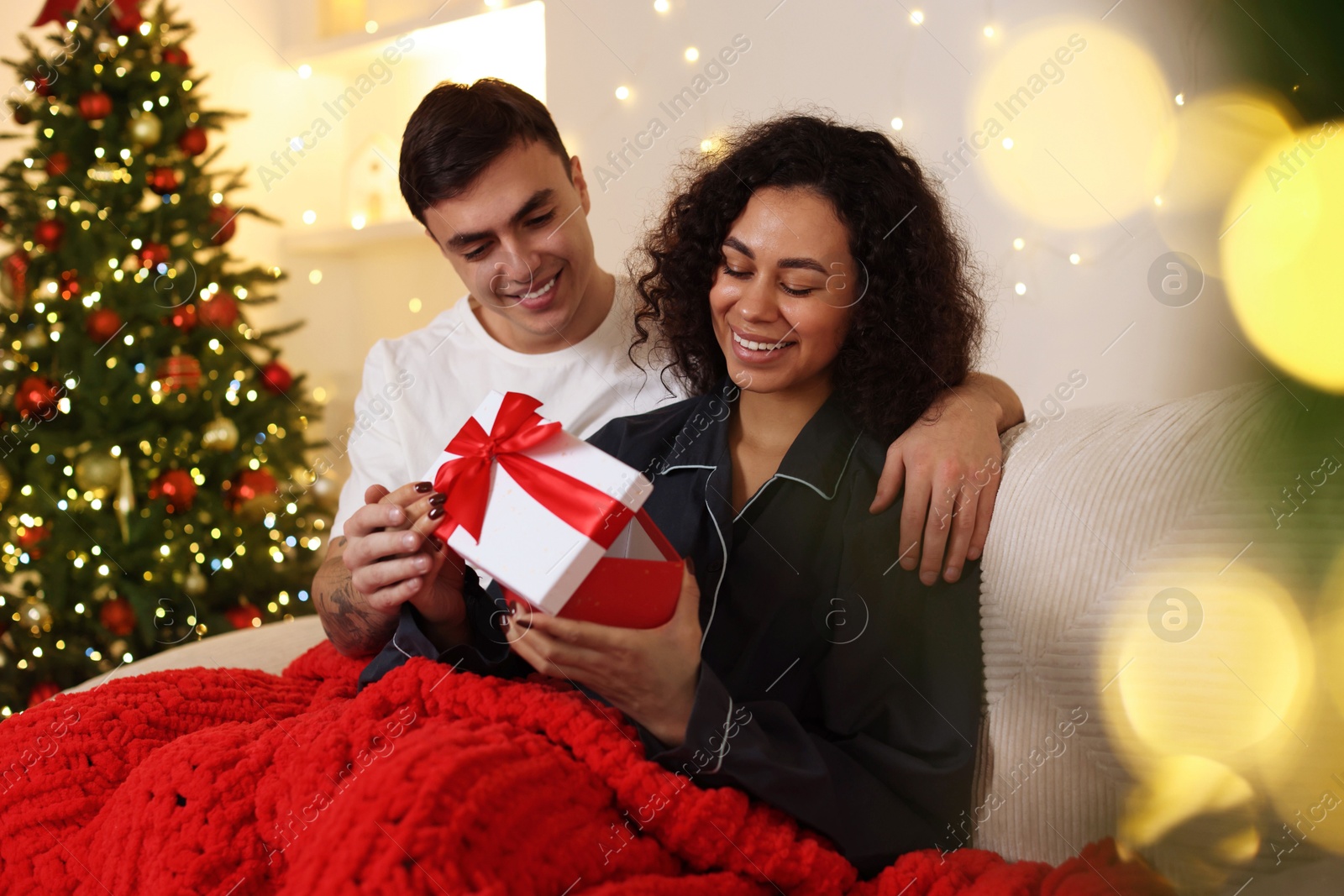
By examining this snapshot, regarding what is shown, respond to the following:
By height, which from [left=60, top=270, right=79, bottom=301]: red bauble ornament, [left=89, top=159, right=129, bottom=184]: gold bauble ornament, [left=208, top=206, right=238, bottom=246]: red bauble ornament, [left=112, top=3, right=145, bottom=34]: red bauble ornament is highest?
[left=112, top=3, right=145, bottom=34]: red bauble ornament

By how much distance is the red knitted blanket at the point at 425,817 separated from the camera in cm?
73

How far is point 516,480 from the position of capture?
2.82ft

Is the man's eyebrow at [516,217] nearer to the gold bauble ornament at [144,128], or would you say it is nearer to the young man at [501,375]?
the young man at [501,375]

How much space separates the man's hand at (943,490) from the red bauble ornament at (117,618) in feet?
7.58

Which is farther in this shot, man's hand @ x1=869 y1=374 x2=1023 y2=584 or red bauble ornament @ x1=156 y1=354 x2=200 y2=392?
red bauble ornament @ x1=156 y1=354 x2=200 y2=392

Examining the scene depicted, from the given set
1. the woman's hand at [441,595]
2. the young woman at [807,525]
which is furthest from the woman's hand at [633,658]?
the woman's hand at [441,595]

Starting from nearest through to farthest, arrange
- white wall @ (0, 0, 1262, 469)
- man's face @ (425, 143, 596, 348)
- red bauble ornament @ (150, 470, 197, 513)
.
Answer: man's face @ (425, 143, 596, 348), white wall @ (0, 0, 1262, 469), red bauble ornament @ (150, 470, 197, 513)

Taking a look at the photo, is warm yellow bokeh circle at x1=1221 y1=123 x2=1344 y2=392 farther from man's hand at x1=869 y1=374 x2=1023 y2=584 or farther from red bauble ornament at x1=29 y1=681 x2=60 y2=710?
red bauble ornament at x1=29 y1=681 x2=60 y2=710

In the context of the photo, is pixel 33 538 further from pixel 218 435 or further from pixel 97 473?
pixel 218 435

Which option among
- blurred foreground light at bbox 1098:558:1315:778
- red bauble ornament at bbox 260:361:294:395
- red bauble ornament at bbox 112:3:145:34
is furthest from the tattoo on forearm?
red bauble ornament at bbox 112:3:145:34

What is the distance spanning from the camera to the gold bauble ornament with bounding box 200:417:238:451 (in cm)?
261

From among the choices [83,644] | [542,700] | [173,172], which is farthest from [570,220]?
[83,644]

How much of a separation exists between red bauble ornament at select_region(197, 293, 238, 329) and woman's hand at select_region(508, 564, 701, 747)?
7.00 feet

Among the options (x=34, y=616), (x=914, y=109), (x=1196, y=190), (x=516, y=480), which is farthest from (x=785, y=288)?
(x=34, y=616)
